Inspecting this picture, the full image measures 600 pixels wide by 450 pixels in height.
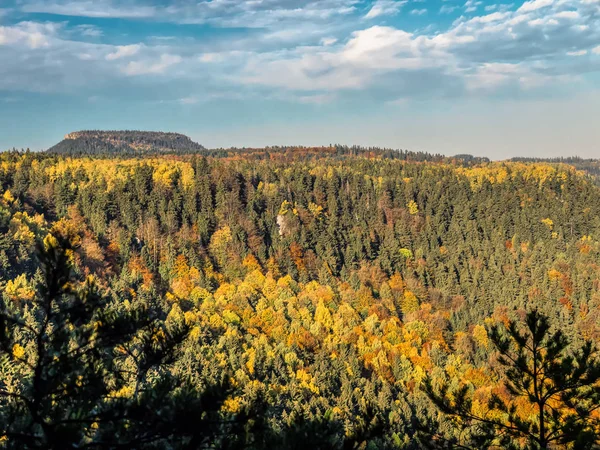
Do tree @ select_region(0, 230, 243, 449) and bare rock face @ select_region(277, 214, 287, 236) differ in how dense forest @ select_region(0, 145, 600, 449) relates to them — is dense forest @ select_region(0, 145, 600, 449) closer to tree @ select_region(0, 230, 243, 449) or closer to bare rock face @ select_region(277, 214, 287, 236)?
tree @ select_region(0, 230, 243, 449)


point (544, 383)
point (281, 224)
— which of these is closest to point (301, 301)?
point (281, 224)

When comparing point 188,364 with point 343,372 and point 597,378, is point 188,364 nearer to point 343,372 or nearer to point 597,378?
point 343,372

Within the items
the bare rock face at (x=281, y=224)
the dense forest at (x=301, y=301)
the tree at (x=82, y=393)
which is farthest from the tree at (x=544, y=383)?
the bare rock face at (x=281, y=224)

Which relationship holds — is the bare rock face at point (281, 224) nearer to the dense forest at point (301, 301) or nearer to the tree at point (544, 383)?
the dense forest at point (301, 301)

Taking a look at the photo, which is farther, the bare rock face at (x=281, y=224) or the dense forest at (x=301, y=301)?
the bare rock face at (x=281, y=224)

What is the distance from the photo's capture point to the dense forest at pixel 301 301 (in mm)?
13195

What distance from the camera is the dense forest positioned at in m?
A: 13.2

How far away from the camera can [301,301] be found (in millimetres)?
113438

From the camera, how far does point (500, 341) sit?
2075 cm

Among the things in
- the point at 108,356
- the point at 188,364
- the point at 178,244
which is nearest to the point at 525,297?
the point at 178,244

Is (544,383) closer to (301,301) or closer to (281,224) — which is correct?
(301,301)

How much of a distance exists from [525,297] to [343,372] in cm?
6303

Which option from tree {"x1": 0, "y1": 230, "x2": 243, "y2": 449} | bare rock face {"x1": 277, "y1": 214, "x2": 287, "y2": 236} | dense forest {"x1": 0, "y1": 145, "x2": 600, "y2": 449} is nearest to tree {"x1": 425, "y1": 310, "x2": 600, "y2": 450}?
dense forest {"x1": 0, "y1": 145, "x2": 600, "y2": 449}

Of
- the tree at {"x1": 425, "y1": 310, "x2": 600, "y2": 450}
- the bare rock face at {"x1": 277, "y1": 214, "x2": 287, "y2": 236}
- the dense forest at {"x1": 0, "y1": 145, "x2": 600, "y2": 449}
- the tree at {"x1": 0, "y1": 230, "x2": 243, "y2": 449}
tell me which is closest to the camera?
the tree at {"x1": 0, "y1": 230, "x2": 243, "y2": 449}
